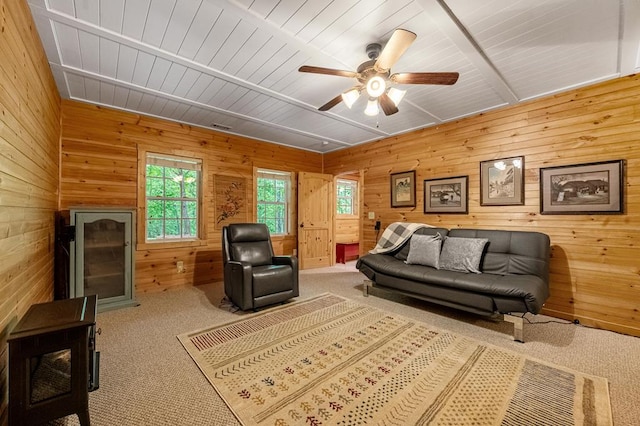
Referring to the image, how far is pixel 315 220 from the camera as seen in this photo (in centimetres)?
559

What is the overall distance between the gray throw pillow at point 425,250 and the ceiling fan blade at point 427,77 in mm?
2031

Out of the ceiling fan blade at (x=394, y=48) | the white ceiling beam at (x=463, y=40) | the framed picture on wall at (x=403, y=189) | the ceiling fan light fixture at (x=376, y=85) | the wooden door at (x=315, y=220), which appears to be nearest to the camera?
the ceiling fan blade at (x=394, y=48)

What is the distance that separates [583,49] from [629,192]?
4.76 feet

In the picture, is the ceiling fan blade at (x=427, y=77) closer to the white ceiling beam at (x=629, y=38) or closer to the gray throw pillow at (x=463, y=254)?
the white ceiling beam at (x=629, y=38)

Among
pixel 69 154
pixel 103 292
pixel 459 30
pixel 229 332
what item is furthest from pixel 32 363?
pixel 459 30

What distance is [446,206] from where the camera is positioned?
3.98 metres

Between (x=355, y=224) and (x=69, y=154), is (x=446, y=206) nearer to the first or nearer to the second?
(x=355, y=224)

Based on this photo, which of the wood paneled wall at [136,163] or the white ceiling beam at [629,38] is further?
the wood paneled wall at [136,163]

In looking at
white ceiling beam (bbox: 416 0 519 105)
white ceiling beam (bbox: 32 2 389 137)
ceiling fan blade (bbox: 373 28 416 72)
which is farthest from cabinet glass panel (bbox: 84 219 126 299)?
white ceiling beam (bbox: 416 0 519 105)

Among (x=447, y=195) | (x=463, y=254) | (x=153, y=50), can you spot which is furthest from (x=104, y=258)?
(x=447, y=195)

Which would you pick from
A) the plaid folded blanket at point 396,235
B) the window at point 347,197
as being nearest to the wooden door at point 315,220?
the window at point 347,197

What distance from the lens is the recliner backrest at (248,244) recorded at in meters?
3.52

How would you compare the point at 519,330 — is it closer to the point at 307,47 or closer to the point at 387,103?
Result: the point at 387,103

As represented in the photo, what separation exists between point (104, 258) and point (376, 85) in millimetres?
3565
